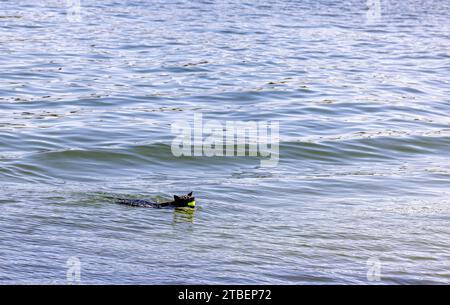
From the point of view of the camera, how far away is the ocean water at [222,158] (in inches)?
316

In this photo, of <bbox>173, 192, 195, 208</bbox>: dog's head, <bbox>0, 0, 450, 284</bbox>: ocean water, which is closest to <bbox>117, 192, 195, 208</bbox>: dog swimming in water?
<bbox>173, 192, 195, 208</bbox>: dog's head

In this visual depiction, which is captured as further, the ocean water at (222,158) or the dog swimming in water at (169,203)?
the dog swimming in water at (169,203)

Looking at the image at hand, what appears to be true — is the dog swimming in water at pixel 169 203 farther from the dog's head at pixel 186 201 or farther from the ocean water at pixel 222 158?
the ocean water at pixel 222 158

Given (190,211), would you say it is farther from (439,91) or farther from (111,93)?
(439,91)

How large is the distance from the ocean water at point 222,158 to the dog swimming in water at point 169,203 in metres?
0.11

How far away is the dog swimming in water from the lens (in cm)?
923

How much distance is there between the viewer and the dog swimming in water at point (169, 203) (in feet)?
30.3

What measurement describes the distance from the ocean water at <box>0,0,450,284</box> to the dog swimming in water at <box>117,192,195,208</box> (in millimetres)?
113

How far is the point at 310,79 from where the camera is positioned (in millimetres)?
18156

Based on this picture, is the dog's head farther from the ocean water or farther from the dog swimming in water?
the ocean water

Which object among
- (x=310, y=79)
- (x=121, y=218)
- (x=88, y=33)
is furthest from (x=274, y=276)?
(x=88, y=33)

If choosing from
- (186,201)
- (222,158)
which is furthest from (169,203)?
(222,158)

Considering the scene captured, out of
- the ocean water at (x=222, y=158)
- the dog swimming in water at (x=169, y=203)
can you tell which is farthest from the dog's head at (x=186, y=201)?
the ocean water at (x=222, y=158)

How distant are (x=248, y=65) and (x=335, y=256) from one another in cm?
1126
